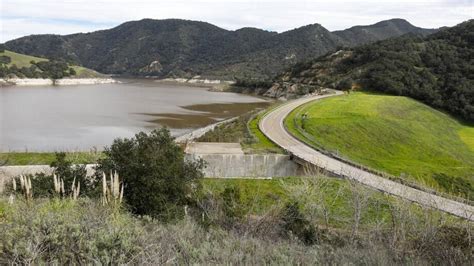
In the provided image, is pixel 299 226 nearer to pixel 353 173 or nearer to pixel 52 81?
pixel 353 173

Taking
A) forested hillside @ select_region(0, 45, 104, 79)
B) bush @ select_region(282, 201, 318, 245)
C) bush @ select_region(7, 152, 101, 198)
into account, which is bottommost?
bush @ select_region(282, 201, 318, 245)

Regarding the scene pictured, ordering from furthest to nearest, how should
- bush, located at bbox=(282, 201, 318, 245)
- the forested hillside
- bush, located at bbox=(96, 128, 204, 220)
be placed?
1. the forested hillside
2. bush, located at bbox=(96, 128, 204, 220)
3. bush, located at bbox=(282, 201, 318, 245)

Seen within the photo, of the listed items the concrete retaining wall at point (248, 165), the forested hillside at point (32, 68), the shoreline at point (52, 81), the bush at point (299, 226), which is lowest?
the concrete retaining wall at point (248, 165)

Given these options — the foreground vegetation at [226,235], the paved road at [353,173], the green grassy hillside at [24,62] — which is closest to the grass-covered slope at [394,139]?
the paved road at [353,173]

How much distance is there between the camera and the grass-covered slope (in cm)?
3275

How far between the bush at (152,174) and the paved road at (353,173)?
10409 millimetres

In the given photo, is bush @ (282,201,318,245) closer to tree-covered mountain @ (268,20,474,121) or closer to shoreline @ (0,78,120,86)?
tree-covered mountain @ (268,20,474,121)

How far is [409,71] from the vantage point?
82.1 metres

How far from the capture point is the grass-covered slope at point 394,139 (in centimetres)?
3275

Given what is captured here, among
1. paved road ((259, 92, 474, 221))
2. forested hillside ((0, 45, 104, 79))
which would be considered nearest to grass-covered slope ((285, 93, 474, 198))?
paved road ((259, 92, 474, 221))

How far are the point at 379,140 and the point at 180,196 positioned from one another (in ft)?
105

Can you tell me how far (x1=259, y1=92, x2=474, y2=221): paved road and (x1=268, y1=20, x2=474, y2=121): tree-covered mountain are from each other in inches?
1416

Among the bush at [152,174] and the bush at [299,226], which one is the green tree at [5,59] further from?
the bush at [299,226]

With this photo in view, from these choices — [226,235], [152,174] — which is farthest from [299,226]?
[152,174]
